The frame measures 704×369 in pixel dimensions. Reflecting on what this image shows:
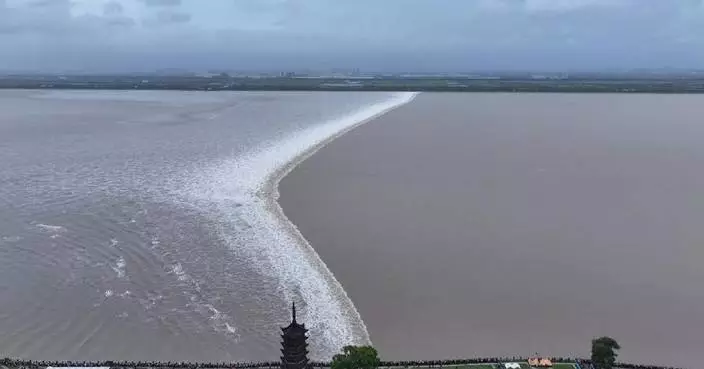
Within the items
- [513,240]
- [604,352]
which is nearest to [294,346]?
[604,352]

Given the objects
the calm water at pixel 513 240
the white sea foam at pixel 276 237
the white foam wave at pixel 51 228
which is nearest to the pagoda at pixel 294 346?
the white sea foam at pixel 276 237

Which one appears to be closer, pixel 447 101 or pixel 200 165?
pixel 200 165

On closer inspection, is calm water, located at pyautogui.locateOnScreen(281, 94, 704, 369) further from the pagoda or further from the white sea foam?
the pagoda

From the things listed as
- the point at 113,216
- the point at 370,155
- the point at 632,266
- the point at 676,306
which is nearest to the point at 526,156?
the point at 370,155

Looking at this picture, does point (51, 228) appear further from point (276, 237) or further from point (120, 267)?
point (276, 237)

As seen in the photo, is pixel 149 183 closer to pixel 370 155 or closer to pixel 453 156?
pixel 370 155
